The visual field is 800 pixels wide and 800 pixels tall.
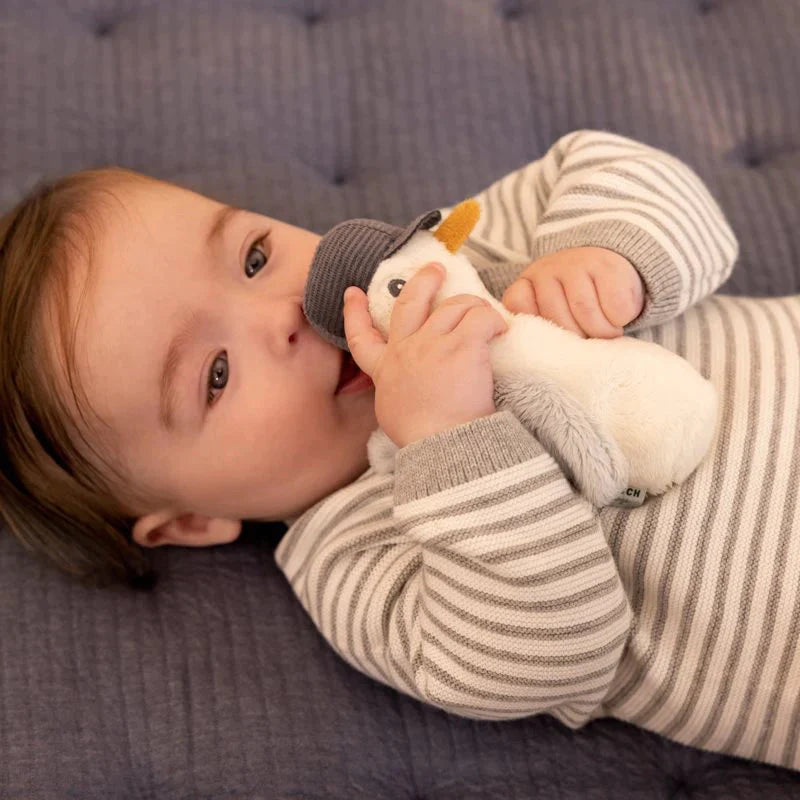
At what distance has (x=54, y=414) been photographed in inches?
36.9

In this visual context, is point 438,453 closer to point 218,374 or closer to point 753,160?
point 218,374

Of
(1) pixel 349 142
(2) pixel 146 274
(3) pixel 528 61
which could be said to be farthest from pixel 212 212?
(3) pixel 528 61

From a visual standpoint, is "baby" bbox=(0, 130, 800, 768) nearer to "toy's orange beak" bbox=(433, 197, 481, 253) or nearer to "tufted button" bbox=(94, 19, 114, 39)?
"toy's orange beak" bbox=(433, 197, 481, 253)

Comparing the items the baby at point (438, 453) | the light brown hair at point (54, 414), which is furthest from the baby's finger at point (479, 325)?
the light brown hair at point (54, 414)

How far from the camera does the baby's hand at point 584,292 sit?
85 cm

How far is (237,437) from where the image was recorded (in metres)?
0.93

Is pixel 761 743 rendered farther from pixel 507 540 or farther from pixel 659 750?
pixel 507 540

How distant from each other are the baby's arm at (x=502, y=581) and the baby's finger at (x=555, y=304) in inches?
5.4

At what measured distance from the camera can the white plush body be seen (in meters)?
0.75

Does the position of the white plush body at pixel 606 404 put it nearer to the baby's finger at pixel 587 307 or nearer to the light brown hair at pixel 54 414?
the baby's finger at pixel 587 307

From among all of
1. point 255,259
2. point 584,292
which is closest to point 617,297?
point 584,292

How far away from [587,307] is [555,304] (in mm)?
32

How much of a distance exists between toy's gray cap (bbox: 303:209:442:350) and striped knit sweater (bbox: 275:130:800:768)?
0.16 meters

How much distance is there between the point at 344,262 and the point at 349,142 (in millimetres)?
538
